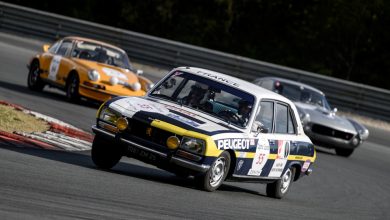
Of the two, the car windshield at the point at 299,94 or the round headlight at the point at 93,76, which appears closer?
the round headlight at the point at 93,76

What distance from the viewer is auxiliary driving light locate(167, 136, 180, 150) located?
9.98 meters

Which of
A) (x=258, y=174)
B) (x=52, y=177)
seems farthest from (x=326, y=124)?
(x=52, y=177)

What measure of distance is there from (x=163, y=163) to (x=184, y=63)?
17663 millimetres

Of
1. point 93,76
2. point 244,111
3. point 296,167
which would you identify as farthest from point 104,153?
point 93,76

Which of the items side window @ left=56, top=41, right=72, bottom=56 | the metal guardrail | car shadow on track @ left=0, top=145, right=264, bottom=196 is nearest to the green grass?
car shadow on track @ left=0, top=145, right=264, bottom=196

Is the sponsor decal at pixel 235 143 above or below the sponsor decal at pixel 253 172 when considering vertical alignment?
above

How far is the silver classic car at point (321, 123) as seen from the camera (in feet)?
63.2

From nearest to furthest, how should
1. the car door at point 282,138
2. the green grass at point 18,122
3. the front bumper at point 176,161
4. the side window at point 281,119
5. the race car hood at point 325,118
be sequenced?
1. the front bumper at point 176,161
2. the car door at point 282,138
3. the side window at point 281,119
4. the green grass at point 18,122
5. the race car hood at point 325,118

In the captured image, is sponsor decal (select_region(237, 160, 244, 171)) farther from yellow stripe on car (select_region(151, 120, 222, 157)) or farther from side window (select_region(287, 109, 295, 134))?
side window (select_region(287, 109, 295, 134))

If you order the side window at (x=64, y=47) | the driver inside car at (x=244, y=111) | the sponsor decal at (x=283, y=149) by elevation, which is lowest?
the side window at (x=64, y=47)

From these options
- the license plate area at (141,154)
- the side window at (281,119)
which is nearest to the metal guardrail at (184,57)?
the side window at (281,119)

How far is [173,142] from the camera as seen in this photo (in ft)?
32.8

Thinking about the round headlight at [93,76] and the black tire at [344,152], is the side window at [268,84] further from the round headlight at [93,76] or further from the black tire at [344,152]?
the round headlight at [93,76]

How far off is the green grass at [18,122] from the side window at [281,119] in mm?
3456
